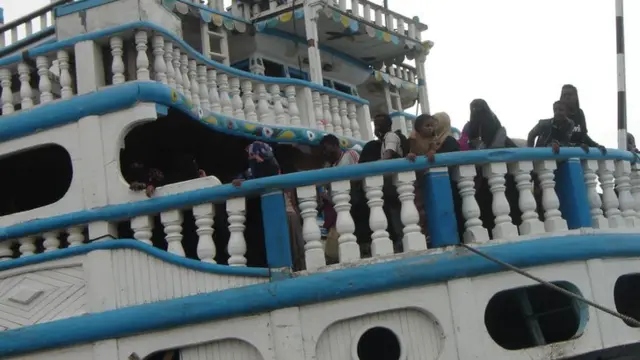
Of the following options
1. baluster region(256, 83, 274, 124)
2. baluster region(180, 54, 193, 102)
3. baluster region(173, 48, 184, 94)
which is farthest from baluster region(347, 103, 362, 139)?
baluster region(173, 48, 184, 94)

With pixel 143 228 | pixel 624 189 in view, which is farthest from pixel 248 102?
pixel 624 189

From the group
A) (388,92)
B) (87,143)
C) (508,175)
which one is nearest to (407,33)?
(388,92)

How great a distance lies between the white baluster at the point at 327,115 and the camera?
8547 millimetres

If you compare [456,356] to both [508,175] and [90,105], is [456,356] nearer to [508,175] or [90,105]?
[508,175]

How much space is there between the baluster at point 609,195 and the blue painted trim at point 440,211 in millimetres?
1338

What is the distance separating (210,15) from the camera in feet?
32.0

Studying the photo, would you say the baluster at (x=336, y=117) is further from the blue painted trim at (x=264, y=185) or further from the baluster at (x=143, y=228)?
the baluster at (x=143, y=228)

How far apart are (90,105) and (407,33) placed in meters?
7.42

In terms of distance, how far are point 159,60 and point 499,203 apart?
283 centimetres

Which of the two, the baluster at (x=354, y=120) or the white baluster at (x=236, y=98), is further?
the baluster at (x=354, y=120)

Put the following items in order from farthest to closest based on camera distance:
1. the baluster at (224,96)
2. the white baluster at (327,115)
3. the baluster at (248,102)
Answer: the white baluster at (327,115)
the baluster at (248,102)
the baluster at (224,96)

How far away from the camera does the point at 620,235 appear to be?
5.44m

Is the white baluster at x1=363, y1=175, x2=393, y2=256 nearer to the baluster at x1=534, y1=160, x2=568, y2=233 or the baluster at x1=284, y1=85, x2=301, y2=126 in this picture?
the baluster at x1=534, y1=160, x2=568, y2=233

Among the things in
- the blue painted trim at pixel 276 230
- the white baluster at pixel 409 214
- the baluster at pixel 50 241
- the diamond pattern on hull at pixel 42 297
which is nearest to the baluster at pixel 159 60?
the baluster at pixel 50 241
